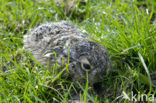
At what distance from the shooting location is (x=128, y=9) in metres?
4.36

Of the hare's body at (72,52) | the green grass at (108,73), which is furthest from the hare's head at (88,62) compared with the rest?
the green grass at (108,73)

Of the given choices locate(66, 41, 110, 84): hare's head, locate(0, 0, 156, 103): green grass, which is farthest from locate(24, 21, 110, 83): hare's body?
locate(0, 0, 156, 103): green grass

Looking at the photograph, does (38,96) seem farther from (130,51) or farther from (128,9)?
(128,9)

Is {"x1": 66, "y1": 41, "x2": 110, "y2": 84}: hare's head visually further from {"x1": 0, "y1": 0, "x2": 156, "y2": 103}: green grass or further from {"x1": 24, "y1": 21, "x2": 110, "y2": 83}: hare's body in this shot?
{"x1": 0, "y1": 0, "x2": 156, "y2": 103}: green grass

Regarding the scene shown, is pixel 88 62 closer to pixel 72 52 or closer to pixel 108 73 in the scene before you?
pixel 72 52

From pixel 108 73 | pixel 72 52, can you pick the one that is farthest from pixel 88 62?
pixel 108 73

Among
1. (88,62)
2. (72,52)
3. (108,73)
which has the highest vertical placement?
(72,52)

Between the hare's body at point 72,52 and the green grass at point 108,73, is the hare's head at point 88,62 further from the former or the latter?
the green grass at point 108,73

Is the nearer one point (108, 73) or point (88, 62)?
point (88, 62)

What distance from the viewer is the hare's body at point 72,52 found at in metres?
2.77

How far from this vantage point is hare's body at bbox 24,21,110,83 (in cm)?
277

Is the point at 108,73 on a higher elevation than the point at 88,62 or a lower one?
lower

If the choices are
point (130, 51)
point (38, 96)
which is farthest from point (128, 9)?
point (38, 96)

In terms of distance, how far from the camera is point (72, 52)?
2848 millimetres
